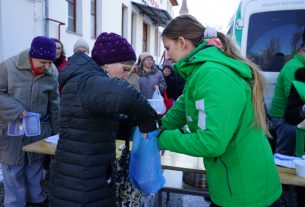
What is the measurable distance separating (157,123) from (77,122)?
1.39ft

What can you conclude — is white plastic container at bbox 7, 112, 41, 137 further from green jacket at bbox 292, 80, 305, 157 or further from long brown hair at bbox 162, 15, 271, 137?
green jacket at bbox 292, 80, 305, 157

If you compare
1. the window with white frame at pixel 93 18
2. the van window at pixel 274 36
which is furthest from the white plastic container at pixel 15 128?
the window with white frame at pixel 93 18

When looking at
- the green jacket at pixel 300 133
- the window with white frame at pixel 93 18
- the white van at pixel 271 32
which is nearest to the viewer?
the green jacket at pixel 300 133

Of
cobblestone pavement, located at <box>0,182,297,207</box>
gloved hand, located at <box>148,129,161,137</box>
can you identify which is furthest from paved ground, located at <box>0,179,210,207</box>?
gloved hand, located at <box>148,129,161,137</box>

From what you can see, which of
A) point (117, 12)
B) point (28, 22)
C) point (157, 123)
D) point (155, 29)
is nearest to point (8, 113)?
point (157, 123)

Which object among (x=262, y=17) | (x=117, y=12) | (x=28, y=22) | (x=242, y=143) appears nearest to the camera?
(x=242, y=143)

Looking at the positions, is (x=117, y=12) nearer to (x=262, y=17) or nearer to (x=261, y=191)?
(x=262, y=17)

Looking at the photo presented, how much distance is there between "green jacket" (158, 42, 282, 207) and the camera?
1.32m

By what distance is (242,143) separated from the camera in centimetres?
147

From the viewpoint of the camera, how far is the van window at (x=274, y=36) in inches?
170

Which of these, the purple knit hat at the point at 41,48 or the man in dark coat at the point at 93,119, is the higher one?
the purple knit hat at the point at 41,48

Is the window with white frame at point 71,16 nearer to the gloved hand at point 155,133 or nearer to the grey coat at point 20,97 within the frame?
the grey coat at point 20,97

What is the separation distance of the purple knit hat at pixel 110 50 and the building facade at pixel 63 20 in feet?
10.8

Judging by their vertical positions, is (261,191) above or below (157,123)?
below
